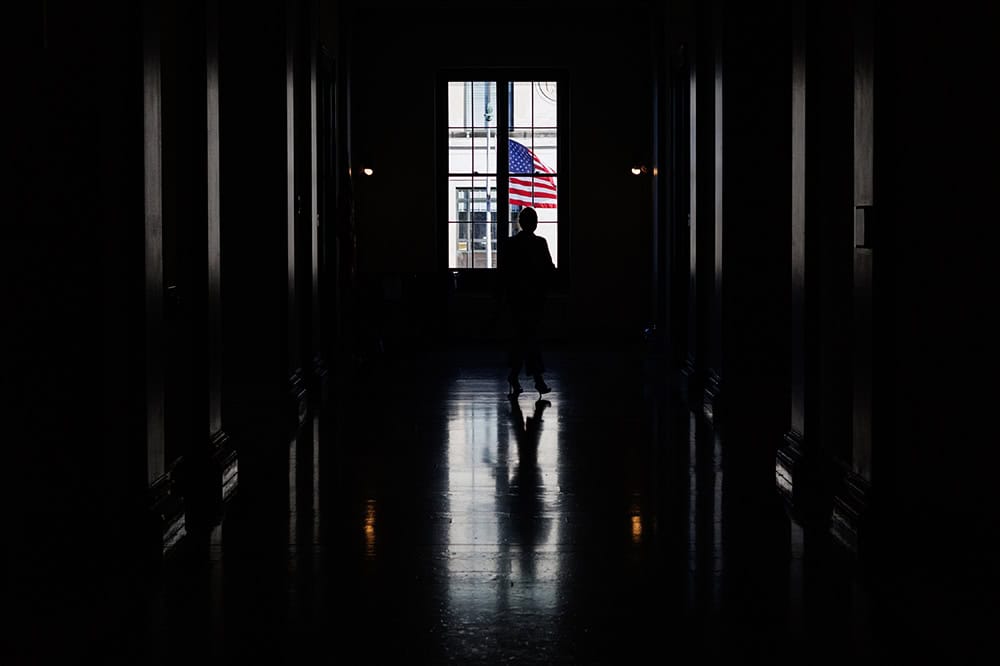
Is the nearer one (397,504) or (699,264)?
(397,504)

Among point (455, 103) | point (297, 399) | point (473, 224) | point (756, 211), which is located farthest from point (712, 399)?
point (455, 103)

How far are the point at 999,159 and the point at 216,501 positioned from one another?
3.15 m

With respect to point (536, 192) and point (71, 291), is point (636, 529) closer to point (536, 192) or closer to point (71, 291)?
point (71, 291)

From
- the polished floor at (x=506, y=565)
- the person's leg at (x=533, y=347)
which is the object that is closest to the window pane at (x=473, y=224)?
the person's leg at (x=533, y=347)

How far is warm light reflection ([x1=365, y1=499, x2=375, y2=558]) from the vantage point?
4437 mm

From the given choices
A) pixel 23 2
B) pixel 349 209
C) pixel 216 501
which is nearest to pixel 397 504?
pixel 216 501

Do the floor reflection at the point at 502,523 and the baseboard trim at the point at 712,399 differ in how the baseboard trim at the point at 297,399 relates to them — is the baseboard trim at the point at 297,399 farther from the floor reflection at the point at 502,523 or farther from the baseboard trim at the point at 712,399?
the baseboard trim at the point at 712,399

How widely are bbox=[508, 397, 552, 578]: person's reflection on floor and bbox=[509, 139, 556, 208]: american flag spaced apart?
7583 millimetres

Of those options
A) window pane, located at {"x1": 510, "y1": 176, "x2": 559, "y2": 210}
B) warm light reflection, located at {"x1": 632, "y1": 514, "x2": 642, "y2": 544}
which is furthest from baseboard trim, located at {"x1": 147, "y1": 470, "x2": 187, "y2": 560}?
window pane, located at {"x1": 510, "y1": 176, "x2": 559, "y2": 210}

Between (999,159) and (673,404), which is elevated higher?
(999,159)

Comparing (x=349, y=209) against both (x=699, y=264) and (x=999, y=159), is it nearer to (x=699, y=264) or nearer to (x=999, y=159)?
(x=699, y=264)

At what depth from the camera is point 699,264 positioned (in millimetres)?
8992

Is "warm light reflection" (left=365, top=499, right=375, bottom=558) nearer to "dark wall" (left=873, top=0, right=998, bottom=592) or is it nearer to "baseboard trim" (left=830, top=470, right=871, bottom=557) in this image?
"baseboard trim" (left=830, top=470, right=871, bottom=557)

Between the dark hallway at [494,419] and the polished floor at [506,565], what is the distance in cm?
2
